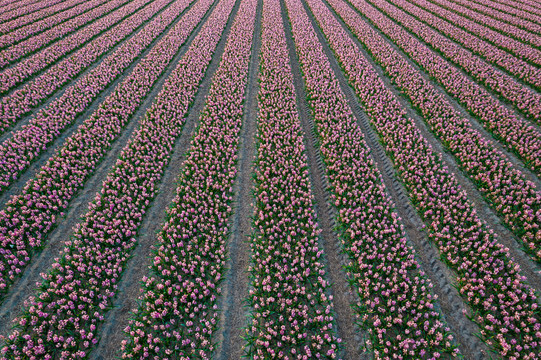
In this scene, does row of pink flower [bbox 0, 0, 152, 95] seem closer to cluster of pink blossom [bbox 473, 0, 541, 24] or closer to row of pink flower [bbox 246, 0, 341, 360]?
row of pink flower [bbox 246, 0, 341, 360]

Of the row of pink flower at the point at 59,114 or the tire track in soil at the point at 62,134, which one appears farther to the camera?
the row of pink flower at the point at 59,114

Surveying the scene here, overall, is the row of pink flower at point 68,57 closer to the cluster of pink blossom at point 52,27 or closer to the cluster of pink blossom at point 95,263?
the cluster of pink blossom at point 52,27

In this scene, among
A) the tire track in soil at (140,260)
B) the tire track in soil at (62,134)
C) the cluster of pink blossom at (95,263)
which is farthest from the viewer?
the tire track in soil at (62,134)

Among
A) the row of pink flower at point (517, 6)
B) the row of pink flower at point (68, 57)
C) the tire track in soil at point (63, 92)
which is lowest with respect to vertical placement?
the tire track in soil at point (63, 92)

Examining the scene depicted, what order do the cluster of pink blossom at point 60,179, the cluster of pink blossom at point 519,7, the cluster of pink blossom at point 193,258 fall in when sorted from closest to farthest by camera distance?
the cluster of pink blossom at point 193,258 < the cluster of pink blossom at point 60,179 < the cluster of pink blossom at point 519,7

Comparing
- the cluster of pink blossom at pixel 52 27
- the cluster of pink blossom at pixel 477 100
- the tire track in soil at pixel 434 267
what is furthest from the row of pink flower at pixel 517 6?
the cluster of pink blossom at pixel 52 27

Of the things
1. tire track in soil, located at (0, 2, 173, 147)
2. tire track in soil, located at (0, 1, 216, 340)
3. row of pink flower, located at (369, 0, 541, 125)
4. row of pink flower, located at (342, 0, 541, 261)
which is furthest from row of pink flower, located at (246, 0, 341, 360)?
row of pink flower, located at (369, 0, 541, 125)

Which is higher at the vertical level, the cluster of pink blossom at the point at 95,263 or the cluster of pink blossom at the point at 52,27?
the cluster of pink blossom at the point at 52,27

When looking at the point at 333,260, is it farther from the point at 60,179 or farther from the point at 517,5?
the point at 517,5

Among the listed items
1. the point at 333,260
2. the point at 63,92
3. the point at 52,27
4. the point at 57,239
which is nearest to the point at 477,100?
the point at 333,260
